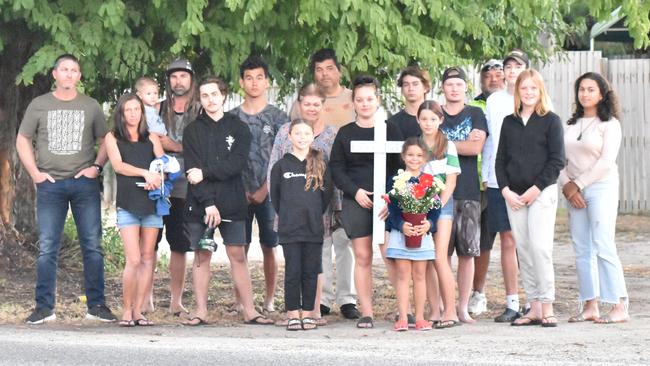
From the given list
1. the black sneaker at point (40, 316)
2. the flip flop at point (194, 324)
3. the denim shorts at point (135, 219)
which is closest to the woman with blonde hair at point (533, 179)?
the flip flop at point (194, 324)

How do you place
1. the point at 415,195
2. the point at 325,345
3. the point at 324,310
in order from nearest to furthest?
the point at 325,345, the point at 415,195, the point at 324,310

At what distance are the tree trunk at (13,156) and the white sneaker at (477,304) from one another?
429cm

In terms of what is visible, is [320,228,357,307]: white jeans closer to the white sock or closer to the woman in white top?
the white sock

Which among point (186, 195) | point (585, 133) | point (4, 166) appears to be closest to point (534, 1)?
point (585, 133)

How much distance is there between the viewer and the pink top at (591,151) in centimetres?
1061

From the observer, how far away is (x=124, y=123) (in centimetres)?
1080

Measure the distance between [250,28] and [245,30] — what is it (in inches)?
1.9

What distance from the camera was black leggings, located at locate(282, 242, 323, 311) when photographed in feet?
34.5

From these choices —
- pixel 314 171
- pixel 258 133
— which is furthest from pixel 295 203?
→ pixel 258 133

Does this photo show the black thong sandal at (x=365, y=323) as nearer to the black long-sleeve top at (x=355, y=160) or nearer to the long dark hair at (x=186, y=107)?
the black long-sleeve top at (x=355, y=160)

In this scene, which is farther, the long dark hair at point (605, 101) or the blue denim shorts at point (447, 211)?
the long dark hair at point (605, 101)

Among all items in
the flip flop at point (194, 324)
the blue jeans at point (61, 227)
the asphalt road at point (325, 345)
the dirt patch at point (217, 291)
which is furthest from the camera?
the dirt patch at point (217, 291)

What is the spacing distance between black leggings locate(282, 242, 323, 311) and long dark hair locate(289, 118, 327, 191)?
435mm

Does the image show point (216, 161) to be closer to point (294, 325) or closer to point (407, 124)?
point (294, 325)
